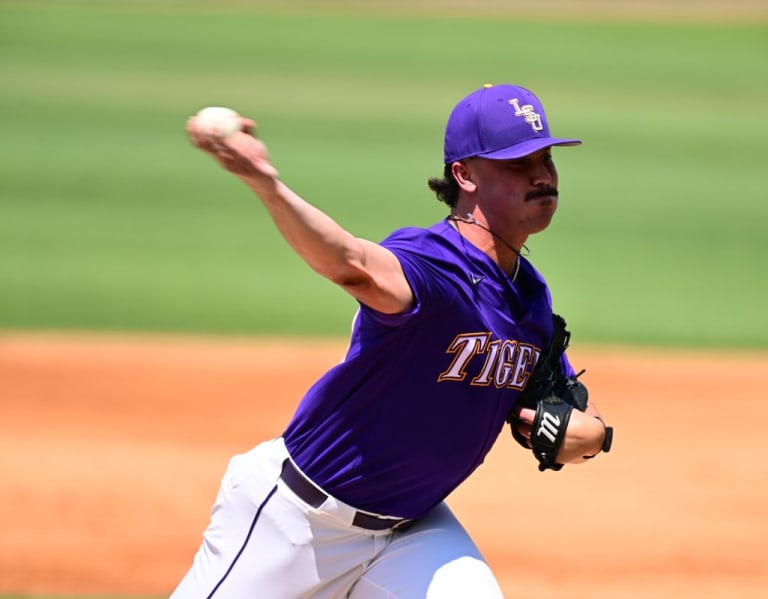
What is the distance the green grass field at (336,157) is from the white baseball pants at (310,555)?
7250 millimetres

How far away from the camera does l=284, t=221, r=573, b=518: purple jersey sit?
3.56 meters

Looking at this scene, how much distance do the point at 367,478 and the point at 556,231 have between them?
11179 mm

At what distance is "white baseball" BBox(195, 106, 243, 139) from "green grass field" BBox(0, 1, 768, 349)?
8.18 metres

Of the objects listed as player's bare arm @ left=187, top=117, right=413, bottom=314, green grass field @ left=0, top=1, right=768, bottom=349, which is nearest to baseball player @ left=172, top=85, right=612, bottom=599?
player's bare arm @ left=187, top=117, right=413, bottom=314

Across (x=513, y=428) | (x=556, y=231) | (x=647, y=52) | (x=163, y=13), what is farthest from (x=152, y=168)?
(x=513, y=428)

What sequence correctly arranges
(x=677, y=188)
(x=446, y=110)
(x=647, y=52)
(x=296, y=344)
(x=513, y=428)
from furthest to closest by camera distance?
1. (x=647, y=52)
2. (x=446, y=110)
3. (x=677, y=188)
4. (x=296, y=344)
5. (x=513, y=428)

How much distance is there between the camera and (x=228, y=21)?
23.8 m

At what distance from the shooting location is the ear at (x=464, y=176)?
384 centimetres

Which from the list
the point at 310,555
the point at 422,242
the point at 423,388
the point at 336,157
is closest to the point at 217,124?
the point at 422,242

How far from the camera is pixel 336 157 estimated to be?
1728 cm

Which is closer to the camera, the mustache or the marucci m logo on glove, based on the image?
the mustache

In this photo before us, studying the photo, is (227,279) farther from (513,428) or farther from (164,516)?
(513,428)

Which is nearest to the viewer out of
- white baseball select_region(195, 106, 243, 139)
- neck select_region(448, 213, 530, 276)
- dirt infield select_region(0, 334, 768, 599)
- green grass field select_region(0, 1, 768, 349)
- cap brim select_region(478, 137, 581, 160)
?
white baseball select_region(195, 106, 243, 139)

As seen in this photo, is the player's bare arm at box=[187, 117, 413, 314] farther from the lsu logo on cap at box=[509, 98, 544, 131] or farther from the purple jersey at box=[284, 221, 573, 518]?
the lsu logo on cap at box=[509, 98, 544, 131]
